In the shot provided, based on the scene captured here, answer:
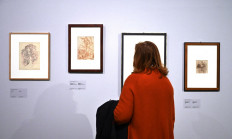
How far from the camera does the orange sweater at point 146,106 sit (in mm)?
1004

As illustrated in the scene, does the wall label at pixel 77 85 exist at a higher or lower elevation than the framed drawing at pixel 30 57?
lower

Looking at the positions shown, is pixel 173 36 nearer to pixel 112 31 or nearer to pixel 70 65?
pixel 112 31

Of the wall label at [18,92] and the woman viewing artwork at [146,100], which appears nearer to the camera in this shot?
the woman viewing artwork at [146,100]

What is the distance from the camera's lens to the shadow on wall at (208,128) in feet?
5.60

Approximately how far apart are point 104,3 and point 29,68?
108 cm

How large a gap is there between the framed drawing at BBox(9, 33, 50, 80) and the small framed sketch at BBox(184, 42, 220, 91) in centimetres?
153

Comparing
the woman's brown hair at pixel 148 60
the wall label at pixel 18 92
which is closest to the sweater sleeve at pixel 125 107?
the woman's brown hair at pixel 148 60

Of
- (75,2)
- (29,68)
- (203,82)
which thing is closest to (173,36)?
(203,82)

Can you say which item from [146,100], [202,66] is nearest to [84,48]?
[146,100]

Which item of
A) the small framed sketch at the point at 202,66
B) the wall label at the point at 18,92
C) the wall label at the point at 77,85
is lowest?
the wall label at the point at 18,92

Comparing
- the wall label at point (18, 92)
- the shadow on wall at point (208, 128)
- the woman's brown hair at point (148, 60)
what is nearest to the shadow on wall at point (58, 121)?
the wall label at point (18, 92)

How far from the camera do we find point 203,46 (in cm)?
170

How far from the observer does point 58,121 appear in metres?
1.69

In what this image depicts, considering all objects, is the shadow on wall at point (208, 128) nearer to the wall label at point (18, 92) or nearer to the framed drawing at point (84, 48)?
the framed drawing at point (84, 48)
